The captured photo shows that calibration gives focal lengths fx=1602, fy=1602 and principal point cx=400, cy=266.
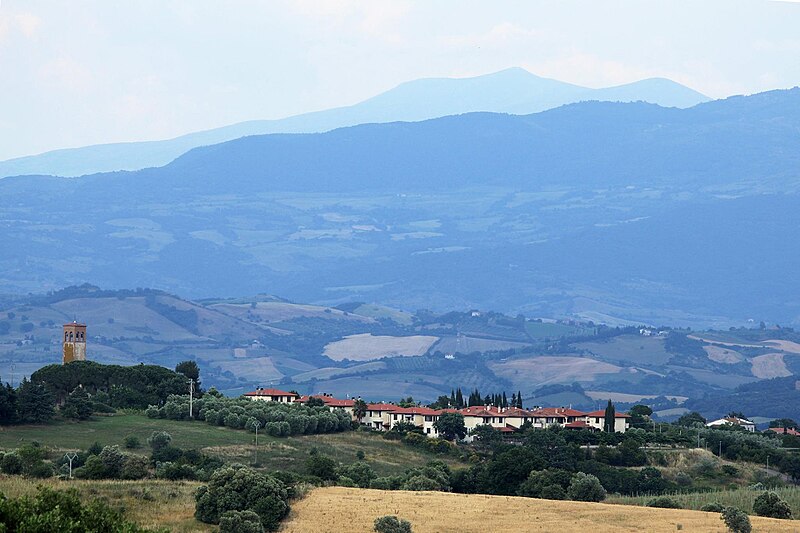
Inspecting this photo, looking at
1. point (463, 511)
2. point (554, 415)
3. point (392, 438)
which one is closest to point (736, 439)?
point (554, 415)

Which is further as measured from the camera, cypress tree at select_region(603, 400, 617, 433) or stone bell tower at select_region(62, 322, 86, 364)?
stone bell tower at select_region(62, 322, 86, 364)

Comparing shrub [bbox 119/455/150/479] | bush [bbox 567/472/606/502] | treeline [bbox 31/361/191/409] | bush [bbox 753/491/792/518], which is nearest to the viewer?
bush [bbox 753/491/792/518]

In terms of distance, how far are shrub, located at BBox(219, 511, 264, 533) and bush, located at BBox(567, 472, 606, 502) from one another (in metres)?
19.5

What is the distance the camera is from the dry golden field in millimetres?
46469

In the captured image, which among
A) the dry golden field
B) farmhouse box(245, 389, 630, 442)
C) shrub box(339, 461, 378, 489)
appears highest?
farmhouse box(245, 389, 630, 442)

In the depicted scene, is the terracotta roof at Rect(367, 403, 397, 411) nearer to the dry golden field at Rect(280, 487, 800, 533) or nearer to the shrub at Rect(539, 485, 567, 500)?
the shrub at Rect(539, 485, 567, 500)

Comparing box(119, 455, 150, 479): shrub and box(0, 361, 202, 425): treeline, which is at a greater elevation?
box(0, 361, 202, 425): treeline

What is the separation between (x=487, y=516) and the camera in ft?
159

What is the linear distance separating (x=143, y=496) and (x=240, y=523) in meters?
5.42

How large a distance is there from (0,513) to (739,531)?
77.9 ft

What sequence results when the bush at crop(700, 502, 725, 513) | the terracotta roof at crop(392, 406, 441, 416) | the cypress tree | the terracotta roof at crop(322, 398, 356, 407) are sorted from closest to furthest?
1. the bush at crop(700, 502, 725, 513)
2. the cypress tree
3. the terracotta roof at crop(392, 406, 441, 416)
4. the terracotta roof at crop(322, 398, 356, 407)

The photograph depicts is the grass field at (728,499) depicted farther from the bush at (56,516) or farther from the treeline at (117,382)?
the treeline at (117,382)

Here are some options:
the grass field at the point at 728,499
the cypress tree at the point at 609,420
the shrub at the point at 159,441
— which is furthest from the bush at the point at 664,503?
the cypress tree at the point at 609,420

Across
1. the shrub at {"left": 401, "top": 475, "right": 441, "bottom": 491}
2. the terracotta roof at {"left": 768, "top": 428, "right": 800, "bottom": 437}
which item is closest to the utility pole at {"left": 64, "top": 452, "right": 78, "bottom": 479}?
the shrub at {"left": 401, "top": 475, "right": 441, "bottom": 491}
